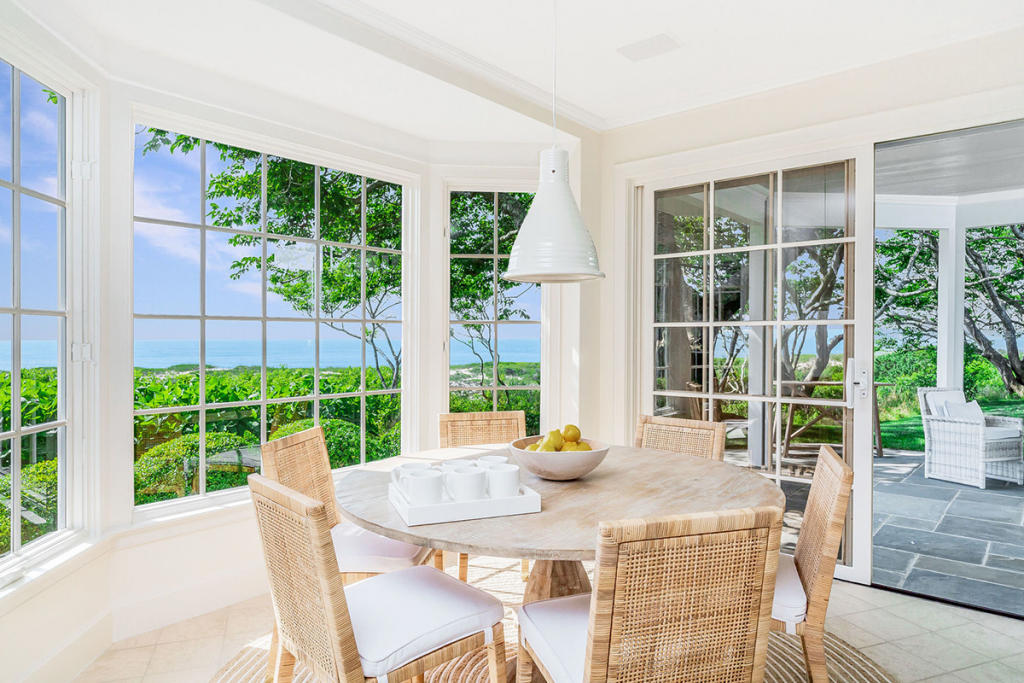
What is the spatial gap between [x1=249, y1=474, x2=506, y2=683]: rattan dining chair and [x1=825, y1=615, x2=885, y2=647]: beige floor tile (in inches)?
64.5

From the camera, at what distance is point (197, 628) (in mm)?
2516

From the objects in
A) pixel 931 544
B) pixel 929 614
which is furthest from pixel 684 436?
pixel 931 544

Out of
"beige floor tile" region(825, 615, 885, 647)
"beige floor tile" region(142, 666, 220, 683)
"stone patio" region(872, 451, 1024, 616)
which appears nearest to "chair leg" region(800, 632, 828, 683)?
"beige floor tile" region(825, 615, 885, 647)

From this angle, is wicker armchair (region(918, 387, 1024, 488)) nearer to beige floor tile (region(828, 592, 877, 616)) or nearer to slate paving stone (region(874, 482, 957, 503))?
slate paving stone (region(874, 482, 957, 503))

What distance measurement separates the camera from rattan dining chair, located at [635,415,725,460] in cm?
259

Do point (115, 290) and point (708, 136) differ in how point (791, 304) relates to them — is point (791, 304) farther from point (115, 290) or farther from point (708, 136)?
point (115, 290)

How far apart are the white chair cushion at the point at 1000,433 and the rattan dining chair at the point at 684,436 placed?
246cm

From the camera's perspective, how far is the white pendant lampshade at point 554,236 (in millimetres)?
1956

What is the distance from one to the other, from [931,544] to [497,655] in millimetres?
3128

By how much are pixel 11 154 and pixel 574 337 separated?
269 cm

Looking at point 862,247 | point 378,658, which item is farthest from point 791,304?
point 378,658

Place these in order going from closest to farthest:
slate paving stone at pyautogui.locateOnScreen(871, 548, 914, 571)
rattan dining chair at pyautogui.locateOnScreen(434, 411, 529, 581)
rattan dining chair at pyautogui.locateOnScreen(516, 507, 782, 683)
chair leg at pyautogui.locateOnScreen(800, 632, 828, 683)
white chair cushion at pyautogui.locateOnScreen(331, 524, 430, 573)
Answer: rattan dining chair at pyautogui.locateOnScreen(516, 507, 782, 683) < chair leg at pyautogui.locateOnScreen(800, 632, 828, 683) < white chair cushion at pyautogui.locateOnScreen(331, 524, 430, 573) < rattan dining chair at pyautogui.locateOnScreen(434, 411, 529, 581) < slate paving stone at pyautogui.locateOnScreen(871, 548, 914, 571)

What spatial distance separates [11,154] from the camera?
1.96 meters

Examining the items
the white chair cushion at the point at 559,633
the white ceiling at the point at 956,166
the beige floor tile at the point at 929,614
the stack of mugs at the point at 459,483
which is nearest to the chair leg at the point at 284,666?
the stack of mugs at the point at 459,483
